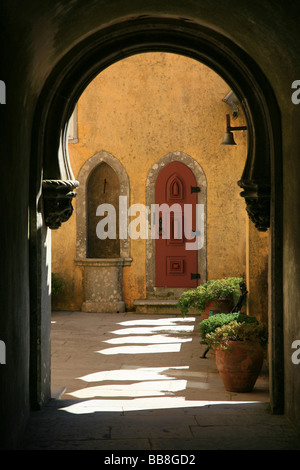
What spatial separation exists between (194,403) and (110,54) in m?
3.48

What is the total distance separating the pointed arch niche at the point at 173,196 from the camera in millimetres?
13438

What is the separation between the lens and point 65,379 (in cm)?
798

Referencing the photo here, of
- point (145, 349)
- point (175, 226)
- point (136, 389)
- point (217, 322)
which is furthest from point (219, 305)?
point (136, 389)

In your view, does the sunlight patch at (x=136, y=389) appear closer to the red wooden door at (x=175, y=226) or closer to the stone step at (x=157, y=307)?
the stone step at (x=157, y=307)

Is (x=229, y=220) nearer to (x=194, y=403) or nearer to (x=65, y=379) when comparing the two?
(x=65, y=379)

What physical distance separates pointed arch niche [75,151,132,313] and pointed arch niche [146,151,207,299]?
17.9 inches

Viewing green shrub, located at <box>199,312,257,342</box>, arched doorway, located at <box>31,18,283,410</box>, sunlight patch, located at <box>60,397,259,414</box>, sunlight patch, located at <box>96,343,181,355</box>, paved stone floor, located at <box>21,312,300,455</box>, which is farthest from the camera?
sunlight patch, located at <box>96,343,181,355</box>

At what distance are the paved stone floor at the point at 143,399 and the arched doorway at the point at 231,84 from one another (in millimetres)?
621

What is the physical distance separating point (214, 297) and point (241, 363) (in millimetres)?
3567

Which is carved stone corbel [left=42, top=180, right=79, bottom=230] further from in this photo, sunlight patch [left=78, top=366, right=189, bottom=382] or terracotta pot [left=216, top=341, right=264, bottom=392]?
sunlight patch [left=78, top=366, right=189, bottom=382]

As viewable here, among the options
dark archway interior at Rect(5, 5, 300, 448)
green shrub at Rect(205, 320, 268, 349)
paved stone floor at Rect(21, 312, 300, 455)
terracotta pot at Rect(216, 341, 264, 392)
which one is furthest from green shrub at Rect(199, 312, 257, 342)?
dark archway interior at Rect(5, 5, 300, 448)

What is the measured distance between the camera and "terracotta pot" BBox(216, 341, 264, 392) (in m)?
7.14

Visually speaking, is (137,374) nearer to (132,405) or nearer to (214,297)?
(132,405)

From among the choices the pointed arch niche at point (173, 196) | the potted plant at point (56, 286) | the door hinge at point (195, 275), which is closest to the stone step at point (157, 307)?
the pointed arch niche at point (173, 196)
